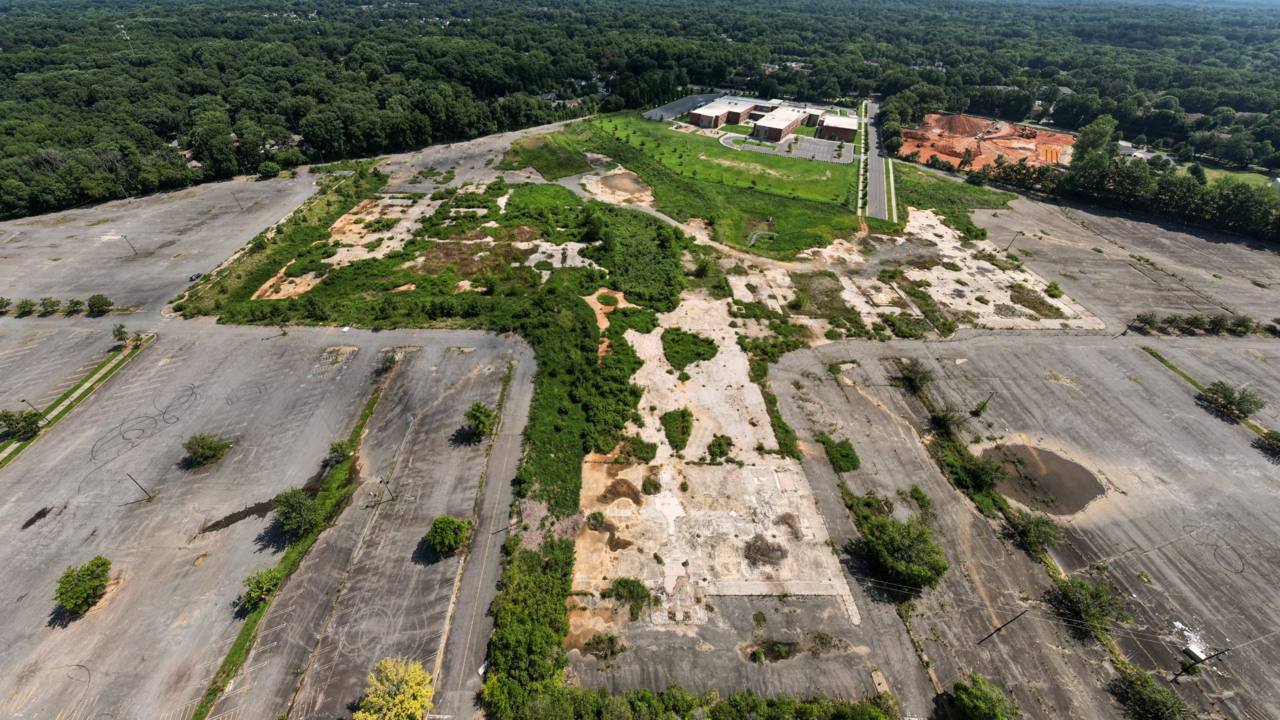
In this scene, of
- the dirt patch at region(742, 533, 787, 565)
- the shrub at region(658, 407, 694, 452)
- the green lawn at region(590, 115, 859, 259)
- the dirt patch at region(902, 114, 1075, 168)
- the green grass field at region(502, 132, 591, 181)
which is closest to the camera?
the dirt patch at region(742, 533, 787, 565)

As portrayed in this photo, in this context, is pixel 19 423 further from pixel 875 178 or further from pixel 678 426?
pixel 875 178

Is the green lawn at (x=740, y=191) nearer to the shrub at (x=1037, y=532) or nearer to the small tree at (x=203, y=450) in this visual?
the shrub at (x=1037, y=532)

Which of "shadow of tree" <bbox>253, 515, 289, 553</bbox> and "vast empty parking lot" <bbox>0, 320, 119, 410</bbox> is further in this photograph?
"vast empty parking lot" <bbox>0, 320, 119, 410</bbox>

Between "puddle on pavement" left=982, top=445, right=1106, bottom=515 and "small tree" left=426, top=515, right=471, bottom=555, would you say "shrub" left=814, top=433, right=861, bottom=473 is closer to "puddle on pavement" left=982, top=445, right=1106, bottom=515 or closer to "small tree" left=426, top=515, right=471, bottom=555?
"puddle on pavement" left=982, top=445, right=1106, bottom=515

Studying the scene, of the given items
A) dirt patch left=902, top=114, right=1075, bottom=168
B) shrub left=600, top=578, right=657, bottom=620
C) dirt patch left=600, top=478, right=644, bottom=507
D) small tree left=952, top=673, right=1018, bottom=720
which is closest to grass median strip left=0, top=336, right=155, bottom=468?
dirt patch left=600, top=478, right=644, bottom=507

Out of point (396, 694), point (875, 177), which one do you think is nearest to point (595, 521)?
point (396, 694)

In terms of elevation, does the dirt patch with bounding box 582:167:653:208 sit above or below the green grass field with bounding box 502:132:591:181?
below
